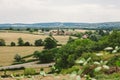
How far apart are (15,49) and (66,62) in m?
38.6

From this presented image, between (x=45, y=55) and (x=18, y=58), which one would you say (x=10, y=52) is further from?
(x=45, y=55)

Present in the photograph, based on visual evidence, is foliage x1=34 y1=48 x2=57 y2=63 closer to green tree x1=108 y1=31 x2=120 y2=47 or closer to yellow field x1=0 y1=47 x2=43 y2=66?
yellow field x1=0 y1=47 x2=43 y2=66

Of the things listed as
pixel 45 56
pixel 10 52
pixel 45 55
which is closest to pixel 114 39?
pixel 45 55

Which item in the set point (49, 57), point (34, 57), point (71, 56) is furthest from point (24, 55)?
point (71, 56)

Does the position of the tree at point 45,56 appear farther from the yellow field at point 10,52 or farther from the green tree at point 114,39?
the green tree at point 114,39

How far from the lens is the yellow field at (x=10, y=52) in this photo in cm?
7269

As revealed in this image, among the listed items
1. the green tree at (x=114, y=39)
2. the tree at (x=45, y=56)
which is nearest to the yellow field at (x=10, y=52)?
the tree at (x=45, y=56)

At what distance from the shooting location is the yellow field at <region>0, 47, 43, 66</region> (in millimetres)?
72688

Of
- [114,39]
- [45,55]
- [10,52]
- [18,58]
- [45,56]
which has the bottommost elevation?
[18,58]

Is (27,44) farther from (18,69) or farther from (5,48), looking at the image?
(18,69)

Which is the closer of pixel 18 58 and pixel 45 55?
pixel 45 55

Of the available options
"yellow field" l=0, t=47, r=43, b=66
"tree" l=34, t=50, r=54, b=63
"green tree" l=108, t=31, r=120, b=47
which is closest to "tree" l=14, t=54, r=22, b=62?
"yellow field" l=0, t=47, r=43, b=66

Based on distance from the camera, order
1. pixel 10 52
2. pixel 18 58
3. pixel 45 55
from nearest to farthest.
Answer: pixel 45 55
pixel 18 58
pixel 10 52

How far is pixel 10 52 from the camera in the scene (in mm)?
79688
